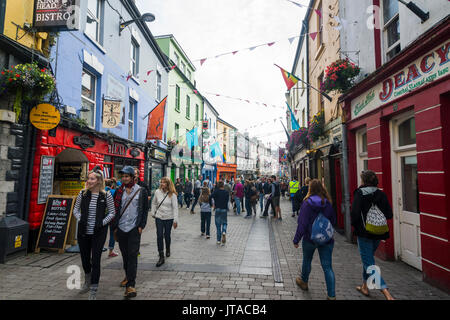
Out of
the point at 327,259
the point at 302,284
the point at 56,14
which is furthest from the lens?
the point at 56,14

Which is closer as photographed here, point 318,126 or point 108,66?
point 108,66

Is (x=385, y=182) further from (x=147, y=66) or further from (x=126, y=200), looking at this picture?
(x=147, y=66)

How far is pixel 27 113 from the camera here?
5895 mm

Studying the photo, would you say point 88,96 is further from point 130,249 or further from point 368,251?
point 368,251

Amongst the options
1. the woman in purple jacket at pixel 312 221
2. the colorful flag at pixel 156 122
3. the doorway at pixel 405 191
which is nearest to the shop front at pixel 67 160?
the colorful flag at pixel 156 122

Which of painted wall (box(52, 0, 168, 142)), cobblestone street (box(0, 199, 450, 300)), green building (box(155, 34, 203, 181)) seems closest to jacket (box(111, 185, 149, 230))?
cobblestone street (box(0, 199, 450, 300))

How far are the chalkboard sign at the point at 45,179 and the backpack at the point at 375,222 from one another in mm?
6780

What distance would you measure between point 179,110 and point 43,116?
1349cm

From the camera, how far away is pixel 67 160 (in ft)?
26.0

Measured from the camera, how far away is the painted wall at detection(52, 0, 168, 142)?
7.36 meters

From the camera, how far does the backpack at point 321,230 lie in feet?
11.9

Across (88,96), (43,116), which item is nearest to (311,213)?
(43,116)

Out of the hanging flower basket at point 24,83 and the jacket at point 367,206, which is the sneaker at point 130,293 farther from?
the hanging flower basket at point 24,83
